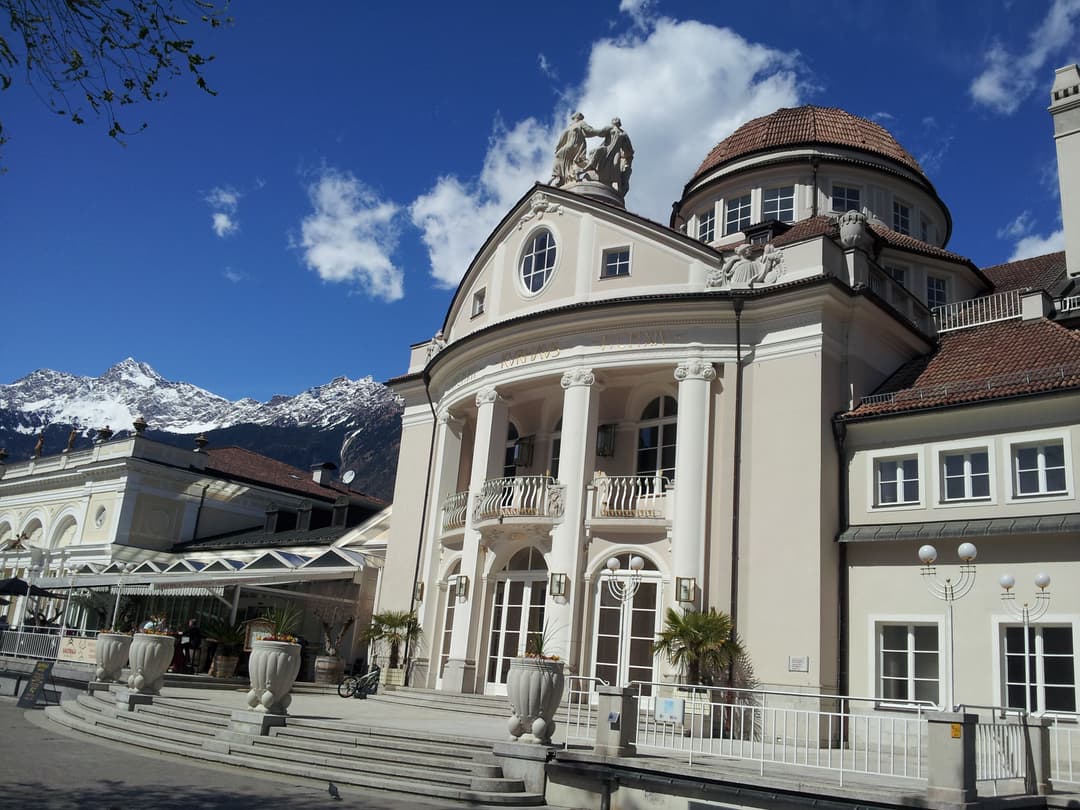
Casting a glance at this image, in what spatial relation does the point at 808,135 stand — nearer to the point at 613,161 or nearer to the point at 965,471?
the point at 613,161

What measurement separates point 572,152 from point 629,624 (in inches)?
484

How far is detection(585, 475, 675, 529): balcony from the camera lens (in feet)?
64.5

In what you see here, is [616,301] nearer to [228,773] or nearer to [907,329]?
[907,329]

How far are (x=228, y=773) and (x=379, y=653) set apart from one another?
12610mm

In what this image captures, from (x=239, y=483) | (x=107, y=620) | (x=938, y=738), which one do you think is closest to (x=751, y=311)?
(x=938, y=738)

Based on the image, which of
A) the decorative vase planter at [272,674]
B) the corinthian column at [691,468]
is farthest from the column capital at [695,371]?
the decorative vase planter at [272,674]

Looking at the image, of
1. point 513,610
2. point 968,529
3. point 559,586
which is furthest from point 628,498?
point 968,529

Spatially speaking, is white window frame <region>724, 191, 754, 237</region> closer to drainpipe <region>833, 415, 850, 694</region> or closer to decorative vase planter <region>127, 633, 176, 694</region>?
drainpipe <region>833, 415, 850, 694</region>

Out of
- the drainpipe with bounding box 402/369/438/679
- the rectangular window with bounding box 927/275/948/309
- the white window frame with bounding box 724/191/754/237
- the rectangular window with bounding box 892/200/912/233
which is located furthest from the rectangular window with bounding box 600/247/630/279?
the rectangular window with bounding box 892/200/912/233

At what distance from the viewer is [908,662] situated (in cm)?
1684

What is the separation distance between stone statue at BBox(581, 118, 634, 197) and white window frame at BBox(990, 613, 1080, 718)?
1365 centimetres

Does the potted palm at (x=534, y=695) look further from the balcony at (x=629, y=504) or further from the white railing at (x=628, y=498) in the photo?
the white railing at (x=628, y=498)

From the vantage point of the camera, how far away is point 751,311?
19828 millimetres

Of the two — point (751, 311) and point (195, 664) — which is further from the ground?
point (751, 311)
